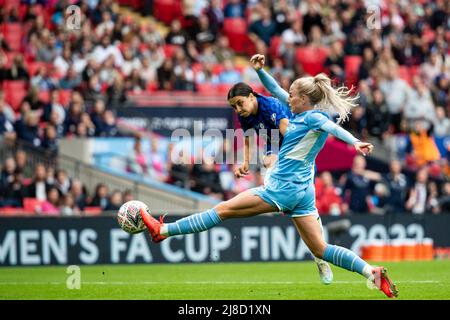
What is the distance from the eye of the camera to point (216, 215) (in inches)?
427

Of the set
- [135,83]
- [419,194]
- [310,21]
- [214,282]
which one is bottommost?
[214,282]

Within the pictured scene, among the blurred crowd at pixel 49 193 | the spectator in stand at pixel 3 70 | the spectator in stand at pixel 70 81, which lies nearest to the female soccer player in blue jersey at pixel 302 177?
the blurred crowd at pixel 49 193

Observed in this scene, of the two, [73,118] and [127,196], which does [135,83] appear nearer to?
[73,118]

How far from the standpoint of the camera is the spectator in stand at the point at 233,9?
1084 inches

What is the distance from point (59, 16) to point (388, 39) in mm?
8582

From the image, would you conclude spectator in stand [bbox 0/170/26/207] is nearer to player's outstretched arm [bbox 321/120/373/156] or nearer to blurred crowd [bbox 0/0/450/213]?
blurred crowd [bbox 0/0/450/213]

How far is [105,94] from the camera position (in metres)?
22.7

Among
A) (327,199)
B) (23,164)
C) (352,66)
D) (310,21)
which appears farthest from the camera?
(310,21)

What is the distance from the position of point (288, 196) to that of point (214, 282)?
3.31m

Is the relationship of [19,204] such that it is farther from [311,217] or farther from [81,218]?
[311,217]

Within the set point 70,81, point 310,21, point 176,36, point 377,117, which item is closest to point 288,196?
point 70,81

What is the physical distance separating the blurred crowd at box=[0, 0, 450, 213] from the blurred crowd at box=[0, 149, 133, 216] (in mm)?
1101

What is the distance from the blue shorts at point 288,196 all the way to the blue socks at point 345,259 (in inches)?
17.3

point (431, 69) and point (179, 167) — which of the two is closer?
point (179, 167)
